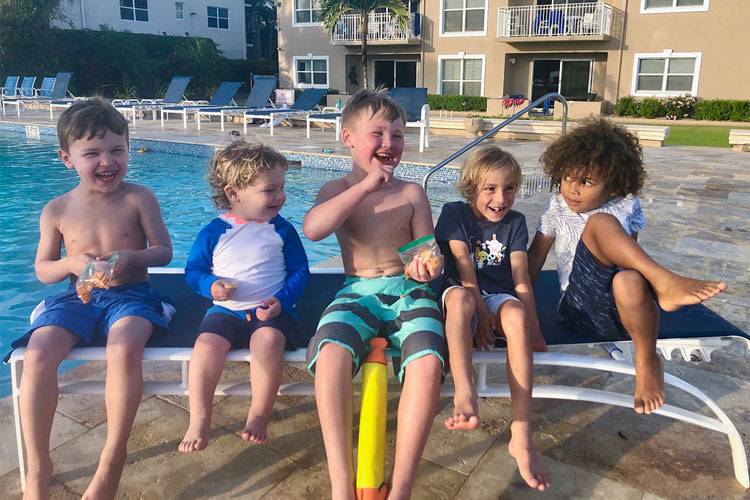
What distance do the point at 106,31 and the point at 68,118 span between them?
2899 cm

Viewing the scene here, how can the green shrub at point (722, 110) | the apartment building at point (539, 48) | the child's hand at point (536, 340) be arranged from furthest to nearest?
the apartment building at point (539, 48), the green shrub at point (722, 110), the child's hand at point (536, 340)

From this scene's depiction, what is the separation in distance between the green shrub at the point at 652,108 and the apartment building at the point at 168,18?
23.8m

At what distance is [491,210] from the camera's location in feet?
8.84

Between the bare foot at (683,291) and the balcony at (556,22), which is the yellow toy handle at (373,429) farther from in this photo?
the balcony at (556,22)

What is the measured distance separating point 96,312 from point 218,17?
3681cm

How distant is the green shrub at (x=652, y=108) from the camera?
21.5 metres

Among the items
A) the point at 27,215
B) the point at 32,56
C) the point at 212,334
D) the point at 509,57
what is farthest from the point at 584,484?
the point at 32,56

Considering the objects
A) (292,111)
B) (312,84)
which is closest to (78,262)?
→ (292,111)

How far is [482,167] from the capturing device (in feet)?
8.70

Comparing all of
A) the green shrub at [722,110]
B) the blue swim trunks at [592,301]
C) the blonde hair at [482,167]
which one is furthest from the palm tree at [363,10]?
the blue swim trunks at [592,301]

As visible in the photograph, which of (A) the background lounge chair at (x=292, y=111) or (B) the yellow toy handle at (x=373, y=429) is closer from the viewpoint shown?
(B) the yellow toy handle at (x=373, y=429)

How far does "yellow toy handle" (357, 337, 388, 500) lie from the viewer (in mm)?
1973

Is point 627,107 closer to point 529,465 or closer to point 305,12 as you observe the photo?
point 305,12

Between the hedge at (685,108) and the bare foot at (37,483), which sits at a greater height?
the hedge at (685,108)
